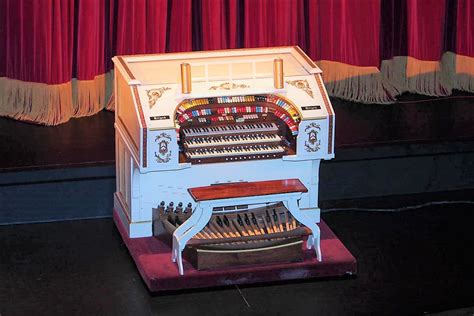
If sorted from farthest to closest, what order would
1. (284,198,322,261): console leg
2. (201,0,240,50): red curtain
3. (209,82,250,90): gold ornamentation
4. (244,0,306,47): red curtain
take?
(244,0,306,47): red curtain → (201,0,240,50): red curtain → (209,82,250,90): gold ornamentation → (284,198,322,261): console leg

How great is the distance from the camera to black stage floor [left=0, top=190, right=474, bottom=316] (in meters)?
5.98

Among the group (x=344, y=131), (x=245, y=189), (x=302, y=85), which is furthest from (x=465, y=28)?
(x=245, y=189)

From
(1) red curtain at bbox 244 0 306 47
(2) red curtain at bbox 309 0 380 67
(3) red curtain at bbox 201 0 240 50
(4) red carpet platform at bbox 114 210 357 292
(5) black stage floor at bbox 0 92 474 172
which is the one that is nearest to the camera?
(4) red carpet platform at bbox 114 210 357 292

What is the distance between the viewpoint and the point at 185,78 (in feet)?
20.4

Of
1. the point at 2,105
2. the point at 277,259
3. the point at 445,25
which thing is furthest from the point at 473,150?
the point at 2,105

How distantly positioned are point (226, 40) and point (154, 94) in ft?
4.76

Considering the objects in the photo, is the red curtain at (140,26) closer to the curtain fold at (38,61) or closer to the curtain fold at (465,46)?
the curtain fold at (38,61)

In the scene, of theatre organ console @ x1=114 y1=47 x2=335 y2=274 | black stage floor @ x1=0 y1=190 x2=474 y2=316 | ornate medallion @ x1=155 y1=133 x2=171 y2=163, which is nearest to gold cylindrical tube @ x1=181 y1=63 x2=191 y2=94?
theatre organ console @ x1=114 y1=47 x2=335 y2=274

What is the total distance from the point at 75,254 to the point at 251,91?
117cm

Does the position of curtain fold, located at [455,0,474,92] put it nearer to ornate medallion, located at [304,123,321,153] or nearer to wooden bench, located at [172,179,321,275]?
ornate medallion, located at [304,123,321,153]

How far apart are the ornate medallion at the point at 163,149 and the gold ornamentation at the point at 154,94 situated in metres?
0.16

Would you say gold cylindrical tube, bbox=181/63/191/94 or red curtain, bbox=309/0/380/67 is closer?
gold cylindrical tube, bbox=181/63/191/94

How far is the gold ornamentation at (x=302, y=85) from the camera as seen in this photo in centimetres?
642

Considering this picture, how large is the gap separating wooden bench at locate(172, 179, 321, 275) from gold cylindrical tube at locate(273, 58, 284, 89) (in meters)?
0.48
